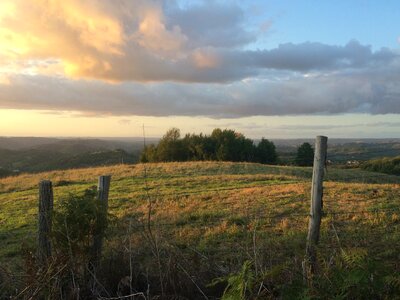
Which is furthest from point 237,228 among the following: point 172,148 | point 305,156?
point 305,156

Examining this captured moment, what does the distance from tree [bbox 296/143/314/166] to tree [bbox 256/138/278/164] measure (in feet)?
15.4

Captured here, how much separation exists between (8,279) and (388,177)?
37103mm

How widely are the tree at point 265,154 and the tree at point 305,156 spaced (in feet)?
15.4

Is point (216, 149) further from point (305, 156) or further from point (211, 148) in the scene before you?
point (305, 156)

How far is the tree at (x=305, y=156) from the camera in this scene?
7556 cm

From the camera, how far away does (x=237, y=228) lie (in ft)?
37.1

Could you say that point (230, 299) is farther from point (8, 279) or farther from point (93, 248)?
point (8, 279)

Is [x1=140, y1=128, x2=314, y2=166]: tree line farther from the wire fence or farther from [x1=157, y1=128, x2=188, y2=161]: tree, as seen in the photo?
the wire fence

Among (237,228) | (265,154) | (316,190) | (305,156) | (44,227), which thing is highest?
(316,190)

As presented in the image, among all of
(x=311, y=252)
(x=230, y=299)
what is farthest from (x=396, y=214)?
(x=230, y=299)

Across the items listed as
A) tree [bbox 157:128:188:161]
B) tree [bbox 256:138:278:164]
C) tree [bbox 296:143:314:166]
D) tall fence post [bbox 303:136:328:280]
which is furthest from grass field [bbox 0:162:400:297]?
tree [bbox 256:138:278:164]

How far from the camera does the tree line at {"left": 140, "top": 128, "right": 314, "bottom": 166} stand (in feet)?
240

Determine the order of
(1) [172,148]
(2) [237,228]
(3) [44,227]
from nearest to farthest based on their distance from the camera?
(3) [44,227] < (2) [237,228] < (1) [172,148]

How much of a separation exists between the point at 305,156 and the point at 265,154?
7.30 m
